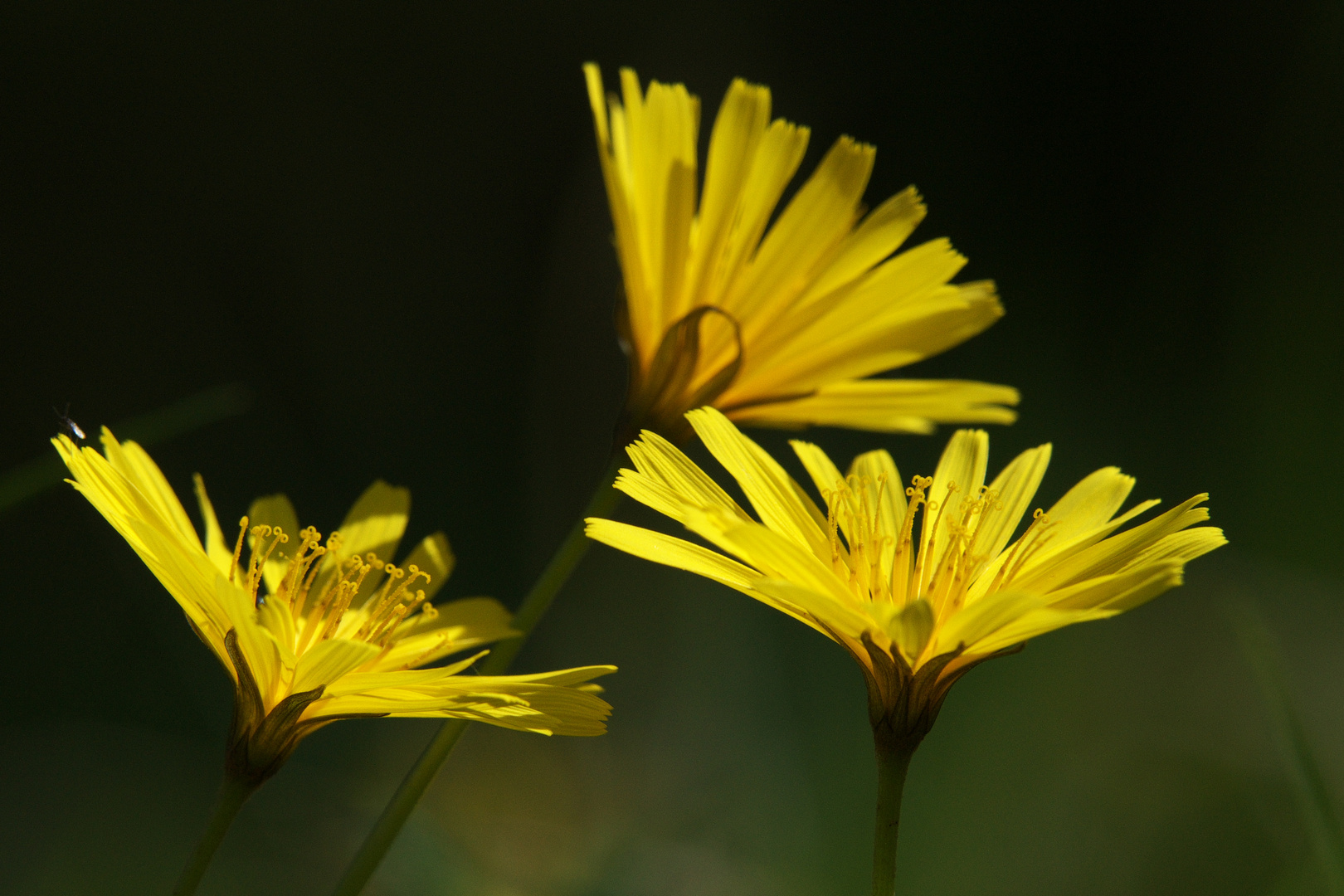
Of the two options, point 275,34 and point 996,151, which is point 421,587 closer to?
point 996,151

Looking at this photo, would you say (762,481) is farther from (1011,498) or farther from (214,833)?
(214,833)

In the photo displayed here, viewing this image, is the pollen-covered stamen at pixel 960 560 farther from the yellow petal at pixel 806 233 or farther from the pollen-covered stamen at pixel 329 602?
the pollen-covered stamen at pixel 329 602

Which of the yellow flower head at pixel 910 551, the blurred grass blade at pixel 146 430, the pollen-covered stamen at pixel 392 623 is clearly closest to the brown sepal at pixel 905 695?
the yellow flower head at pixel 910 551

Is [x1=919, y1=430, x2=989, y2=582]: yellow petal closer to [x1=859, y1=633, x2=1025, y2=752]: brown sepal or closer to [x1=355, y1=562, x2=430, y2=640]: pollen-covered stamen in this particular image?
[x1=859, y1=633, x2=1025, y2=752]: brown sepal

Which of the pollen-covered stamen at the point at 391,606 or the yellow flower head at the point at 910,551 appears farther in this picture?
the pollen-covered stamen at the point at 391,606

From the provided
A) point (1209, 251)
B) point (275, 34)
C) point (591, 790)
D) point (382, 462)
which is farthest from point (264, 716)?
point (275, 34)

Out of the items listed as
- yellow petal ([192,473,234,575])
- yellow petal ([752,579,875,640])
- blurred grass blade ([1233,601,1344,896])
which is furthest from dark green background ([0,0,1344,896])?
yellow petal ([752,579,875,640])

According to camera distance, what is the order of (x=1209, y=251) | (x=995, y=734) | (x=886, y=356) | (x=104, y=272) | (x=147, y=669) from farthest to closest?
(x=104, y=272), (x=1209, y=251), (x=147, y=669), (x=995, y=734), (x=886, y=356)
